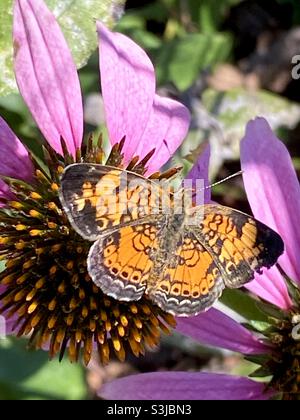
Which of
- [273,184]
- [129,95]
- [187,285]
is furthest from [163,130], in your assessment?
[187,285]

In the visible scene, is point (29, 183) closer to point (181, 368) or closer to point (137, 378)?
point (137, 378)

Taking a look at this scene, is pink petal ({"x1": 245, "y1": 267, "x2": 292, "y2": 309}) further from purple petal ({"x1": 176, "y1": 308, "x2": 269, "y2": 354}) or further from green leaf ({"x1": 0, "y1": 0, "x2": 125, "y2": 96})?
green leaf ({"x1": 0, "y1": 0, "x2": 125, "y2": 96})

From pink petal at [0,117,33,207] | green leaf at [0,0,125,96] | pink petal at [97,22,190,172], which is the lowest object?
pink petal at [0,117,33,207]

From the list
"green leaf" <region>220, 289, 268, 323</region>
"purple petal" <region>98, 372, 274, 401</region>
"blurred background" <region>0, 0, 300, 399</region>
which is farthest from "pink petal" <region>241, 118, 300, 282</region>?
"blurred background" <region>0, 0, 300, 399</region>

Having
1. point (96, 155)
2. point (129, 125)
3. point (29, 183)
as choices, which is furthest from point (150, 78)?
point (29, 183)

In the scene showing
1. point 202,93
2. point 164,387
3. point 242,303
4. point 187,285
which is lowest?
point 164,387

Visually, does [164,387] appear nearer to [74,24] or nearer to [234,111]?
[74,24]

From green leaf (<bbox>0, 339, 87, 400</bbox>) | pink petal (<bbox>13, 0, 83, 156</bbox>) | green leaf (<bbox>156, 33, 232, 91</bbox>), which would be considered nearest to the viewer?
pink petal (<bbox>13, 0, 83, 156</bbox>)

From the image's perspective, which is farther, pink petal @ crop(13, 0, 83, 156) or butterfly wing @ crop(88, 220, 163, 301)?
pink petal @ crop(13, 0, 83, 156)
